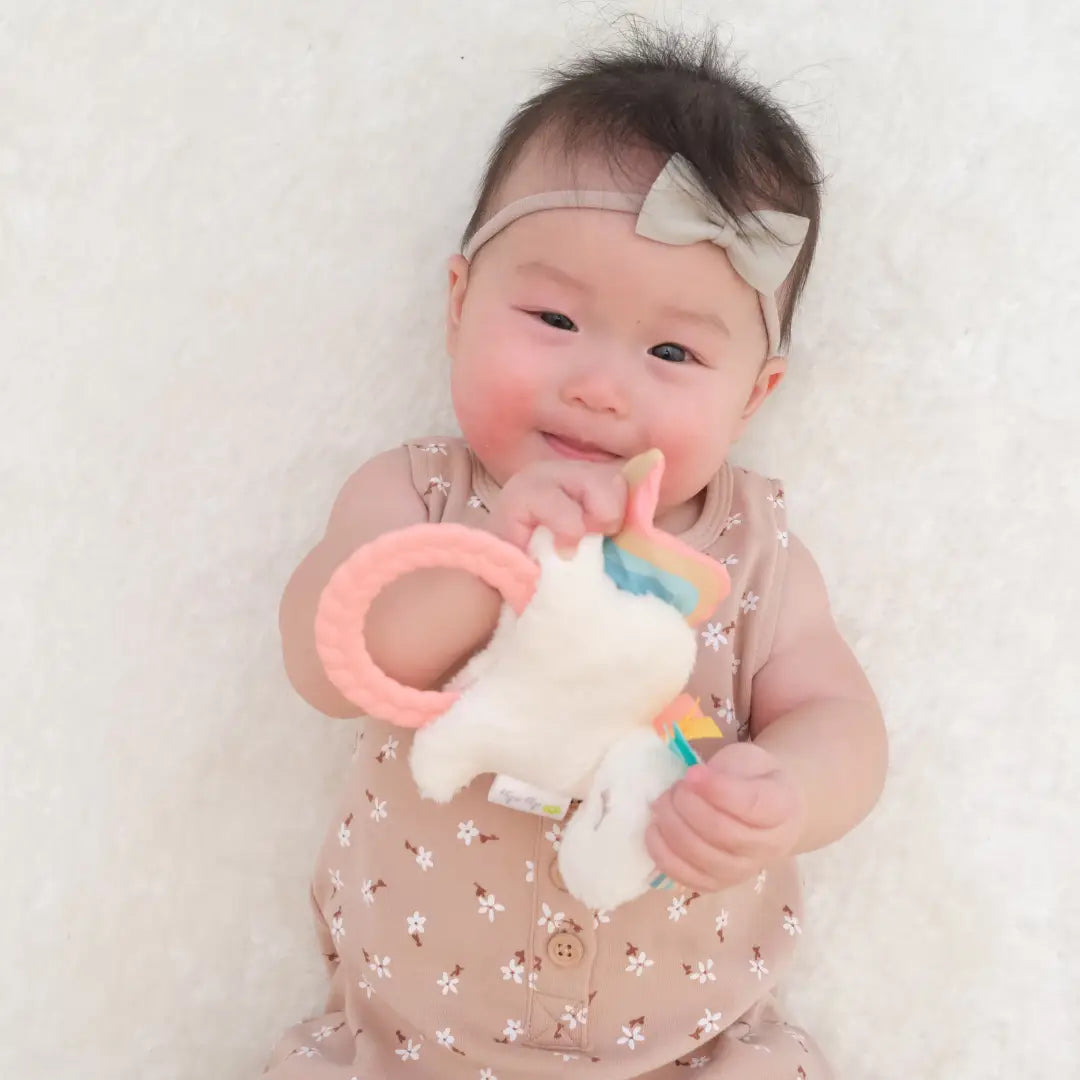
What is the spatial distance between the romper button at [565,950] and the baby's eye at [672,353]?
509mm

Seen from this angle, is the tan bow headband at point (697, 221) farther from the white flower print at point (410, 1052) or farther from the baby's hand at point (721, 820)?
the white flower print at point (410, 1052)

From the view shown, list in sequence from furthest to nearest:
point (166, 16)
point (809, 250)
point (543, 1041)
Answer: point (166, 16)
point (809, 250)
point (543, 1041)

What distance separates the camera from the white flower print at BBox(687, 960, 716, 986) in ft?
3.42

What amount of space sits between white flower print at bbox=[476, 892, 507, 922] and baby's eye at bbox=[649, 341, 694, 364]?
498 mm

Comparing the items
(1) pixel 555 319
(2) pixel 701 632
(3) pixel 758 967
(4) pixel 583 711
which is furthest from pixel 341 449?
(3) pixel 758 967

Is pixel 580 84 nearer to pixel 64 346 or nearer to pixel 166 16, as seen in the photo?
pixel 166 16

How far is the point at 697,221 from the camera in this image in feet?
3.27

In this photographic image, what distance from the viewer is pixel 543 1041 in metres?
1.02

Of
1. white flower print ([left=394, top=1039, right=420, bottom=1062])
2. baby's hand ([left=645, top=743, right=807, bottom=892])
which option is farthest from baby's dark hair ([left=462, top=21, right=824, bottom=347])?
white flower print ([left=394, top=1039, right=420, bottom=1062])

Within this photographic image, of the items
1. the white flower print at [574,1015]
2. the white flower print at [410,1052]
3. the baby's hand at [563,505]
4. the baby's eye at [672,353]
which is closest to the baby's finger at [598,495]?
the baby's hand at [563,505]

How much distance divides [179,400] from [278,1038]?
69cm

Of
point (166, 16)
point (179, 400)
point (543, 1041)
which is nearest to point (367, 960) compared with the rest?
point (543, 1041)

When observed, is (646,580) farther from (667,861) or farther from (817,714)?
(817,714)

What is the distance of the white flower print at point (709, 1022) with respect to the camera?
41.2 inches
